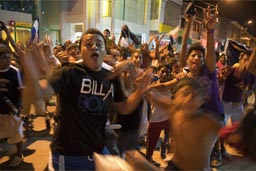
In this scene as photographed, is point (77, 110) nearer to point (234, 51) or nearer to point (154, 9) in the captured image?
point (234, 51)

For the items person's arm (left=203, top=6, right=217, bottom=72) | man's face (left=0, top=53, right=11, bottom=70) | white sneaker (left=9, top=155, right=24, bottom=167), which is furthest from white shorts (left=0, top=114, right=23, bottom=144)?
person's arm (left=203, top=6, right=217, bottom=72)

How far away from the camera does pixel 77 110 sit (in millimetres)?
2053

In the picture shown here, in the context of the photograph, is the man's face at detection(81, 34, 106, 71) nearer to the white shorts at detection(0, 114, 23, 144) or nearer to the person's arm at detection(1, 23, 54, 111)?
the person's arm at detection(1, 23, 54, 111)

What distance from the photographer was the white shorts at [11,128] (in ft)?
12.2

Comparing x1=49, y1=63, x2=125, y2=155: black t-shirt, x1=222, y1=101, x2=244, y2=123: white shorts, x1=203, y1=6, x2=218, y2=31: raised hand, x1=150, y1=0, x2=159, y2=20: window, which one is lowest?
x1=222, y1=101, x2=244, y2=123: white shorts

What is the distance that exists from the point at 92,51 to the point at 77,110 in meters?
0.52

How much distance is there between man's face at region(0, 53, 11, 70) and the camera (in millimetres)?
3542

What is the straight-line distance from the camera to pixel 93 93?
211 cm

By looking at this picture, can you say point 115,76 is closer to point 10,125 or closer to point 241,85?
point 10,125

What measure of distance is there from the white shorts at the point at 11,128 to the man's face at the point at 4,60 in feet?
2.43

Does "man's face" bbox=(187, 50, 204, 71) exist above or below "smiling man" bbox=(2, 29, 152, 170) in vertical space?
above

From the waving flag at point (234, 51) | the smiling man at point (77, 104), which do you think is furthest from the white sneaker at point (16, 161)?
Result: the waving flag at point (234, 51)

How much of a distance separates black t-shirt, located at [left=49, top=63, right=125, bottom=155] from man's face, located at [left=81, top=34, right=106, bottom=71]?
0.29 ft

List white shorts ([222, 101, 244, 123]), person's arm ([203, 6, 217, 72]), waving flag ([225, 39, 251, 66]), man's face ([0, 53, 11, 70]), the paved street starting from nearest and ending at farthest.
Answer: person's arm ([203, 6, 217, 72]) → man's face ([0, 53, 11, 70]) → the paved street → white shorts ([222, 101, 244, 123]) → waving flag ([225, 39, 251, 66])
